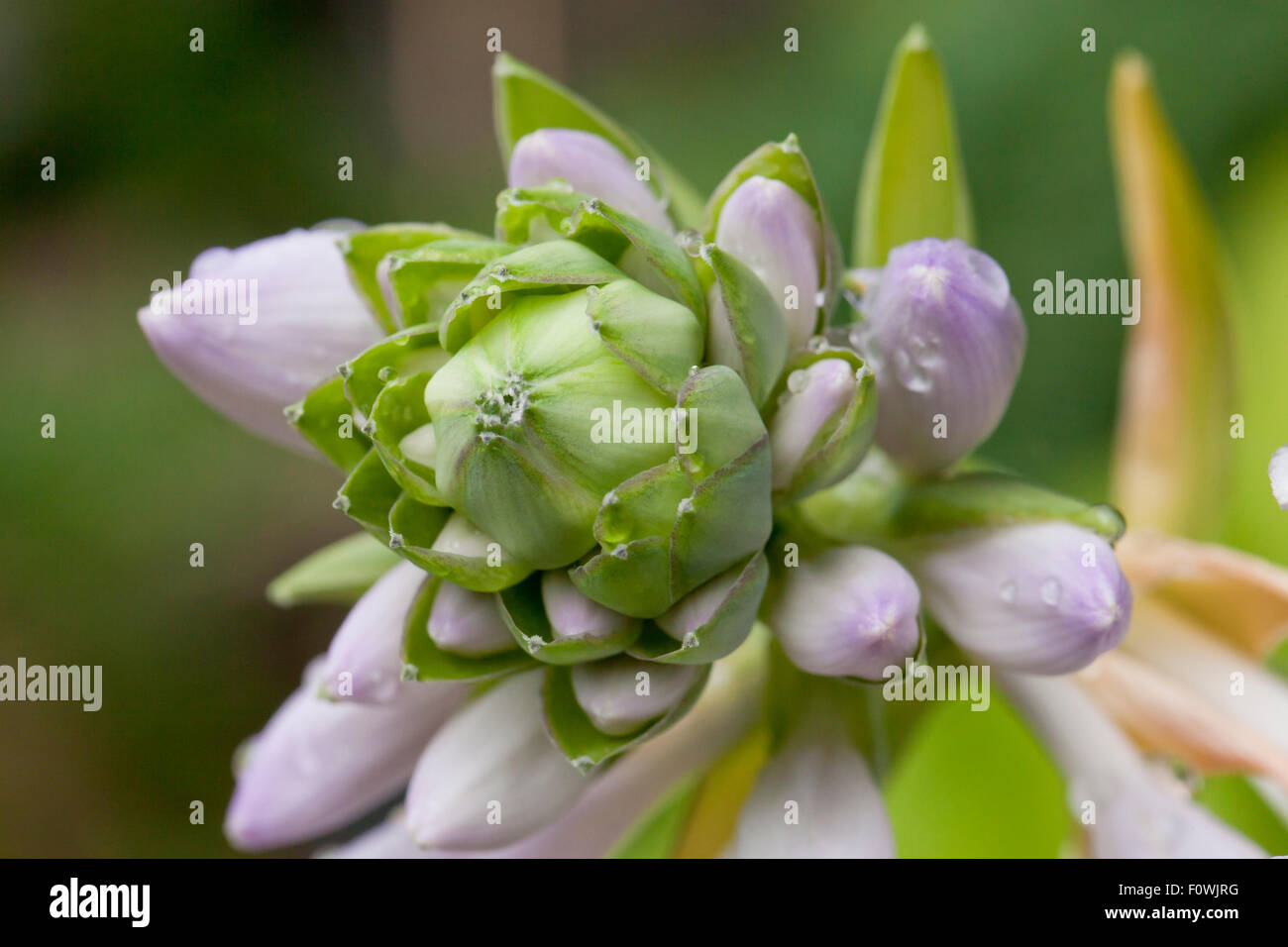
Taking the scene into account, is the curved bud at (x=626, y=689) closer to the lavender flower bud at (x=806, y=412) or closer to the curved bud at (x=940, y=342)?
the lavender flower bud at (x=806, y=412)

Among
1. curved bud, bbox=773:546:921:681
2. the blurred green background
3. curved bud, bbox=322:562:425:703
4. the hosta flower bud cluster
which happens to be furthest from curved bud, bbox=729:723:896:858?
the blurred green background

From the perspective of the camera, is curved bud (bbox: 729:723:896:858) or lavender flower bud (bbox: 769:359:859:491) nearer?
lavender flower bud (bbox: 769:359:859:491)

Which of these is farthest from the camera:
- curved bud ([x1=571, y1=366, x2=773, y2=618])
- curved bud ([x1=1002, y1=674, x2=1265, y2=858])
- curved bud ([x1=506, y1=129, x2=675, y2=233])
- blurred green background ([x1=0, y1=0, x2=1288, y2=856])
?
blurred green background ([x1=0, y1=0, x2=1288, y2=856])

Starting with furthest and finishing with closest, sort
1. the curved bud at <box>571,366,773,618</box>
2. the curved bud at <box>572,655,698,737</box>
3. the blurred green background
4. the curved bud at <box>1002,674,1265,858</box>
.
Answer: the blurred green background
the curved bud at <box>1002,674,1265,858</box>
the curved bud at <box>572,655,698,737</box>
the curved bud at <box>571,366,773,618</box>

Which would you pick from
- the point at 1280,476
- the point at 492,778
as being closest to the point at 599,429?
the point at 492,778

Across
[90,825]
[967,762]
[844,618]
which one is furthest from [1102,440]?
[90,825]

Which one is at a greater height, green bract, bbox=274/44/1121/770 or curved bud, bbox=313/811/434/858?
green bract, bbox=274/44/1121/770

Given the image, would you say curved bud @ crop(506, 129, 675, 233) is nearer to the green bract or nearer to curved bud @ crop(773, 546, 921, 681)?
the green bract
